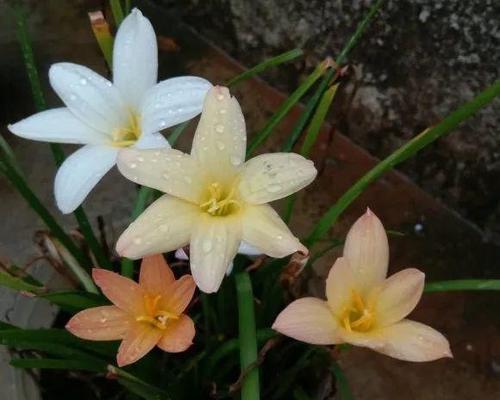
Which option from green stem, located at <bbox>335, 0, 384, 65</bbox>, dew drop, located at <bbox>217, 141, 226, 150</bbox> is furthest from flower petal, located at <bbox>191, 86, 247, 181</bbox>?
green stem, located at <bbox>335, 0, 384, 65</bbox>

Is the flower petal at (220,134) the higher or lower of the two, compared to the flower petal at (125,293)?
higher

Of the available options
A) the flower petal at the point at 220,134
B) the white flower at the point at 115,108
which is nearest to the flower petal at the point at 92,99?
the white flower at the point at 115,108

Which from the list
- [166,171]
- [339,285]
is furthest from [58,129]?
[339,285]

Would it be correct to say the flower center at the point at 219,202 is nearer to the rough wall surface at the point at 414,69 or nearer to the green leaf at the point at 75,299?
the green leaf at the point at 75,299

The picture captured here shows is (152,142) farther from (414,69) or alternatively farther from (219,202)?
(414,69)

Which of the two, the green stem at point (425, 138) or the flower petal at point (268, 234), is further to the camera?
the green stem at point (425, 138)

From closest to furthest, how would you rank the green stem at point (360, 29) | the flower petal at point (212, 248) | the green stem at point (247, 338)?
the flower petal at point (212, 248), the green stem at point (247, 338), the green stem at point (360, 29)
